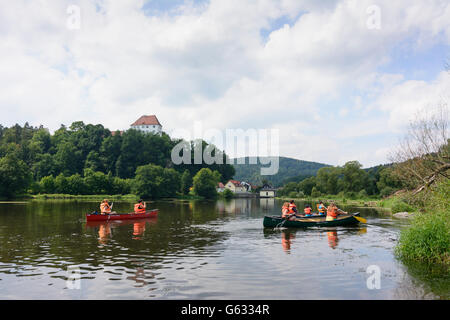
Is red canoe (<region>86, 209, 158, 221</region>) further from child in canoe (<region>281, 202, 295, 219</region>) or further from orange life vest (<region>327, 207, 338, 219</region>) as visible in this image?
orange life vest (<region>327, 207, 338, 219</region>)

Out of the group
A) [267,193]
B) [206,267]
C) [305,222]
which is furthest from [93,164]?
[206,267]

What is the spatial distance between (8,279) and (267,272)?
8424 millimetres

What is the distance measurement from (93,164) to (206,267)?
106 meters

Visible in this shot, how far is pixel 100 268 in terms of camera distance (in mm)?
13203

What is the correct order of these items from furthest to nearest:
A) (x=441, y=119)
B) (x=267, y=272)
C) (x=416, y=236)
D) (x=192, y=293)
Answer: (x=441, y=119)
(x=416, y=236)
(x=267, y=272)
(x=192, y=293)

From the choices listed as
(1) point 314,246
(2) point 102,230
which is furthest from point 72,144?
(1) point 314,246

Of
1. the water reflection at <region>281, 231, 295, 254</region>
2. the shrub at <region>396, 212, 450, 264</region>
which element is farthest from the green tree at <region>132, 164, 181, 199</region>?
the shrub at <region>396, 212, 450, 264</region>

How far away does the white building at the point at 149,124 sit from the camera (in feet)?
539

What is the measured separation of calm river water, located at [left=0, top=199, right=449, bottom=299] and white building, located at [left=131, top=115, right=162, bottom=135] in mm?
144404

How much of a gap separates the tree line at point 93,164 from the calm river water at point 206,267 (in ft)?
234

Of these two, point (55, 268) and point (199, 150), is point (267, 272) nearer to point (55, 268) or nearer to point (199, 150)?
point (55, 268)

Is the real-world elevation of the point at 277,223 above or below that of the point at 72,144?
below
